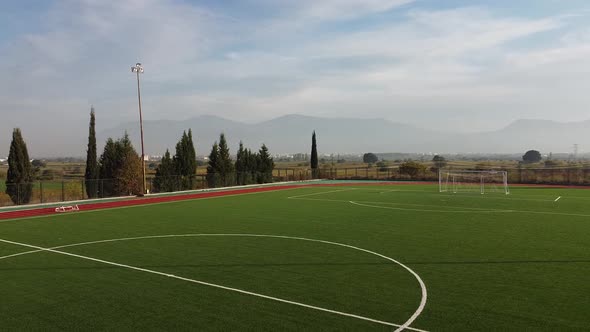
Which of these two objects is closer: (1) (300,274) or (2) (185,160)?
(1) (300,274)

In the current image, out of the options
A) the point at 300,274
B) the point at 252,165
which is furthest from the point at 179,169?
the point at 300,274

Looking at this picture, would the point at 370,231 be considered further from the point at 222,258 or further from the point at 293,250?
the point at 222,258

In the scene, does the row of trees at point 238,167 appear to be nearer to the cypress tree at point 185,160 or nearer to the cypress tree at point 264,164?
the cypress tree at point 264,164

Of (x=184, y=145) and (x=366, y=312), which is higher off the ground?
(x=184, y=145)

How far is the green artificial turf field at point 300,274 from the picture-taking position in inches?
270

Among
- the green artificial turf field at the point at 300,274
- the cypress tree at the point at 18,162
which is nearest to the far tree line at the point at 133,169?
the cypress tree at the point at 18,162

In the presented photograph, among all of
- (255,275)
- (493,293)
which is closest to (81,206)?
(255,275)

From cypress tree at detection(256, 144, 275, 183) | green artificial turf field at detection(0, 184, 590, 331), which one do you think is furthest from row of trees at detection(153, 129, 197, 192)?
green artificial turf field at detection(0, 184, 590, 331)

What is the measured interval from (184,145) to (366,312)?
32909 millimetres

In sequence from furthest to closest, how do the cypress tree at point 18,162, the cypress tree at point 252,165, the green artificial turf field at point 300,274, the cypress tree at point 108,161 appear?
1. the cypress tree at point 252,165
2. the cypress tree at point 108,161
3. the cypress tree at point 18,162
4. the green artificial turf field at point 300,274

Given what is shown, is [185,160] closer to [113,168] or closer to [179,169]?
[179,169]

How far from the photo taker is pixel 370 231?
15086 mm

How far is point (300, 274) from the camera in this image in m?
9.48

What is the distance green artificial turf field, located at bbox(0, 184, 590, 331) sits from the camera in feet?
22.5
